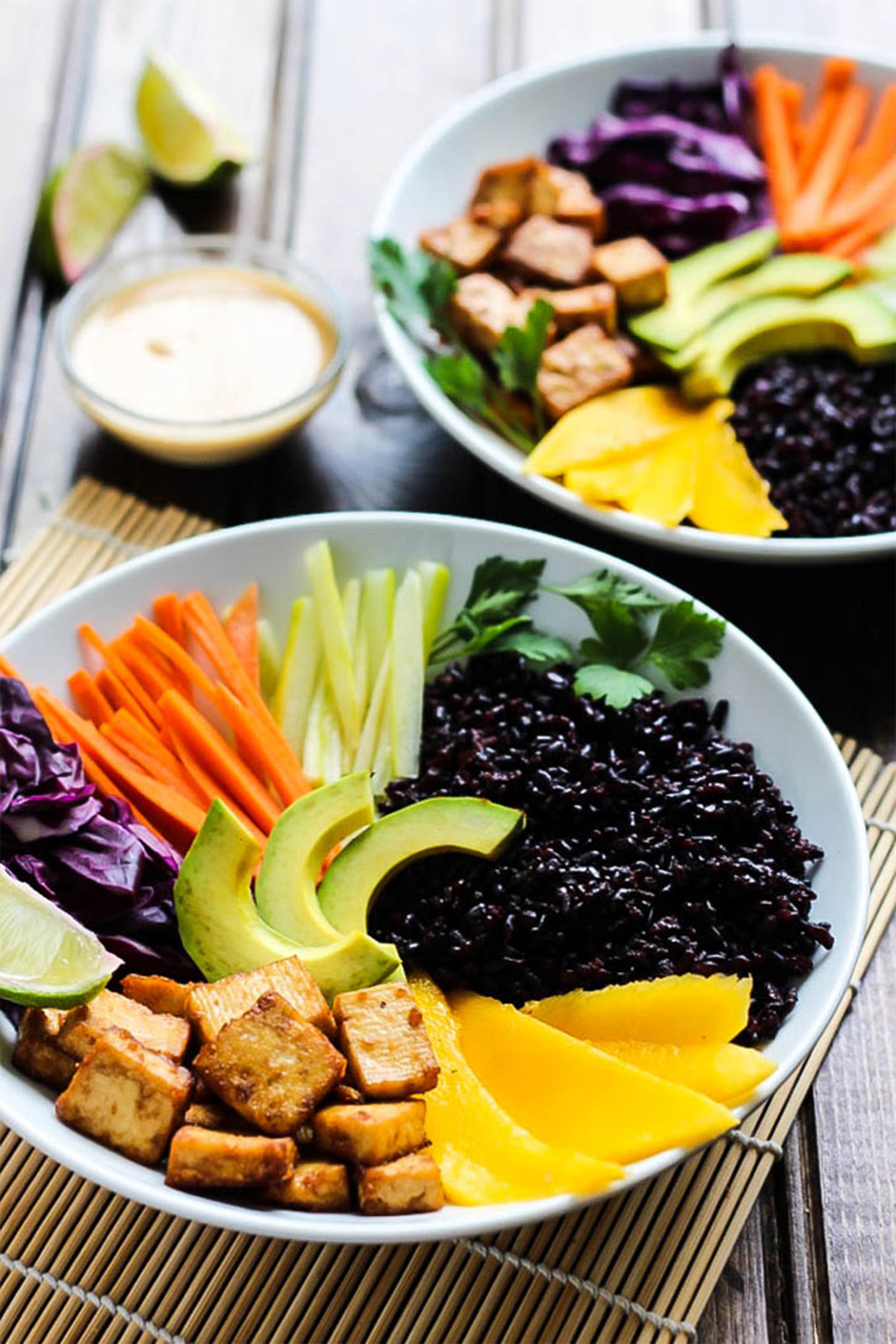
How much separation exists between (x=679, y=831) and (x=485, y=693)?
1.59 ft

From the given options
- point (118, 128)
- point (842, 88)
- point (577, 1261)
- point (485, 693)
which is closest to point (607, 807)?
point (485, 693)

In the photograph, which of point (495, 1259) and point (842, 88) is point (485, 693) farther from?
point (842, 88)

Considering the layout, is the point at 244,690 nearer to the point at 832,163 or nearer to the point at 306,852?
the point at 306,852

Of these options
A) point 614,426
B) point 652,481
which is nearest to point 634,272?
point 614,426

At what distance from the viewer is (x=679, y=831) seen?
2391 millimetres

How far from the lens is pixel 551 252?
3.45 meters

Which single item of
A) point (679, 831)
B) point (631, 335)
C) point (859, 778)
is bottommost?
point (859, 778)

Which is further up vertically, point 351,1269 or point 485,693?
point 485,693

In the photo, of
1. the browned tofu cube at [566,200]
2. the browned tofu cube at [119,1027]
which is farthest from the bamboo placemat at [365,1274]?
the browned tofu cube at [566,200]

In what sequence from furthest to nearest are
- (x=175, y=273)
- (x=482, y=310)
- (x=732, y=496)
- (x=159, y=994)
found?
(x=175, y=273) < (x=482, y=310) < (x=732, y=496) < (x=159, y=994)

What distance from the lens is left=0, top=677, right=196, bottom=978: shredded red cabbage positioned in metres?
2.31

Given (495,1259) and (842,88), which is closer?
(495,1259)

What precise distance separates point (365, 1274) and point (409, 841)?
2.30 feet

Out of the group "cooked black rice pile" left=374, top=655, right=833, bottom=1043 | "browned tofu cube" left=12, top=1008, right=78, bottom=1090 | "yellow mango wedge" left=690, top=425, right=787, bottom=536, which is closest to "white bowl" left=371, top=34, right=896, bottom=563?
"yellow mango wedge" left=690, top=425, right=787, bottom=536
